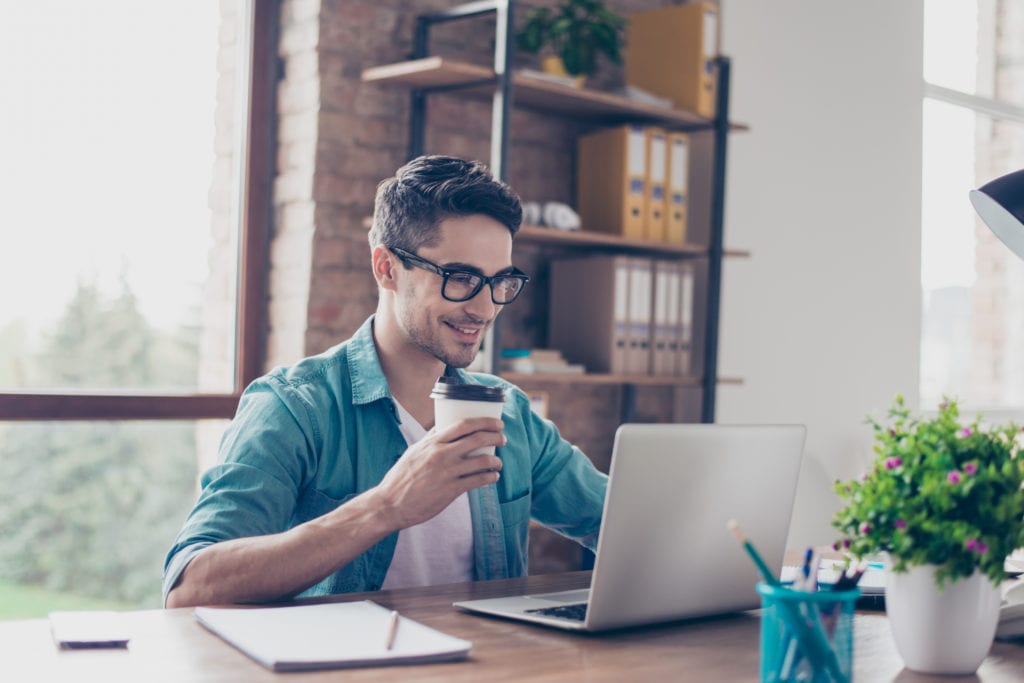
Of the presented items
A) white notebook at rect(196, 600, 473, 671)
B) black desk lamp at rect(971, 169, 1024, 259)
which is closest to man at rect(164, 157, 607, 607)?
white notebook at rect(196, 600, 473, 671)

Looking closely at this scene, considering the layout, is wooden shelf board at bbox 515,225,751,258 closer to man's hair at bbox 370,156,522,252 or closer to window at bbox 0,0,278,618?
window at bbox 0,0,278,618

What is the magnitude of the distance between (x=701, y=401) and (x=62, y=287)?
202cm

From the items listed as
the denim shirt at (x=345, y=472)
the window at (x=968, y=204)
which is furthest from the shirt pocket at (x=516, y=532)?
the window at (x=968, y=204)

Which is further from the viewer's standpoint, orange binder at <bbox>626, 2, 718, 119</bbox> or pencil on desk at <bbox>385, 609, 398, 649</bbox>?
orange binder at <bbox>626, 2, 718, 119</bbox>

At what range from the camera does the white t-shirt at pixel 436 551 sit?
1870 millimetres

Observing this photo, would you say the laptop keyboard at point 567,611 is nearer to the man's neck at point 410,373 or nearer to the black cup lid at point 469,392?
the black cup lid at point 469,392

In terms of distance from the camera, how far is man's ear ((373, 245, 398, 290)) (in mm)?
2012

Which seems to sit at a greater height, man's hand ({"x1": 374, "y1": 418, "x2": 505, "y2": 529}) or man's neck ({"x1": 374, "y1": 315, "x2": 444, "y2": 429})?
man's neck ({"x1": 374, "y1": 315, "x2": 444, "y2": 429})

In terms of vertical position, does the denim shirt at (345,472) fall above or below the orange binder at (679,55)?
below

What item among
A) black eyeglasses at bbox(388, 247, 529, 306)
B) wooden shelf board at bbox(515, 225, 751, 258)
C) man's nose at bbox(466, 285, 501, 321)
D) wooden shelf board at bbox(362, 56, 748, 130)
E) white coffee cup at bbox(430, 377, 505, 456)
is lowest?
white coffee cup at bbox(430, 377, 505, 456)

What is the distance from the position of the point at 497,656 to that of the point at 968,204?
4645 mm

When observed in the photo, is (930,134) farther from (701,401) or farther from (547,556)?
(547,556)

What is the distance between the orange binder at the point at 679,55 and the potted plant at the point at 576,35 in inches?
10.7

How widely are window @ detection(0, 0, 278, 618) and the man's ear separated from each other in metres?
1.25
